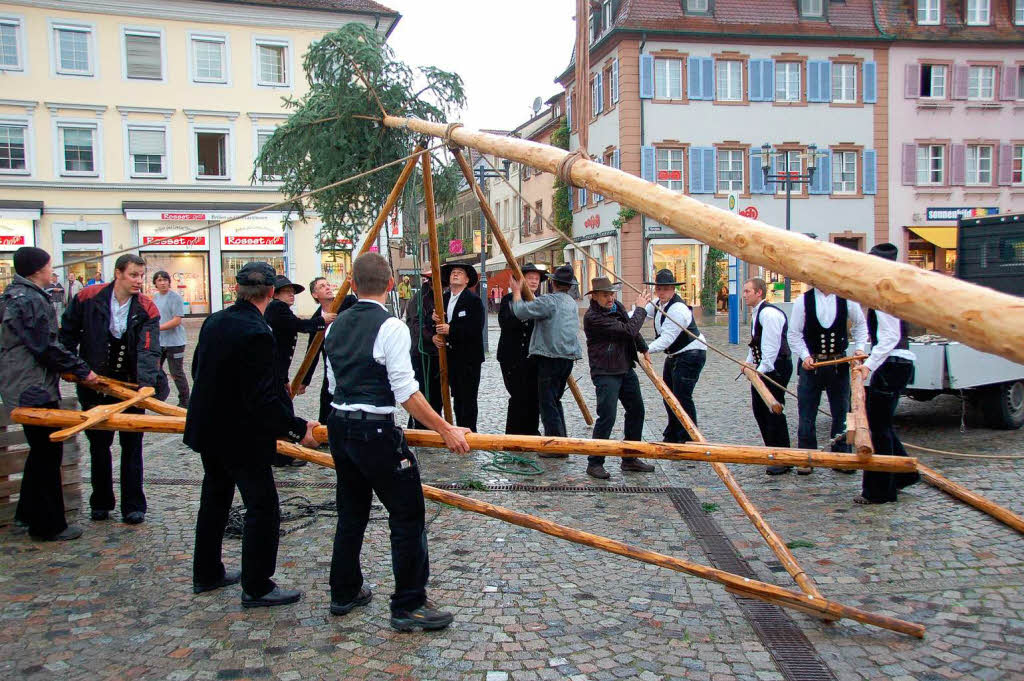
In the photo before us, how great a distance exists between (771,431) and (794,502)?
3.33ft

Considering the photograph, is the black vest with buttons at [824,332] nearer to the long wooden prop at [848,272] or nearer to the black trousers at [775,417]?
the black trousers at [775,417]

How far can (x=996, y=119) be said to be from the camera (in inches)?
1351

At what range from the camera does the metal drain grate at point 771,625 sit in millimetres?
3719

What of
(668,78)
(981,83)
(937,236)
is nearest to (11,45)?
(668,78)

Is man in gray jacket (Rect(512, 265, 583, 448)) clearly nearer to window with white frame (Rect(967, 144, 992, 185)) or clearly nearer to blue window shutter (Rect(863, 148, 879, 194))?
blue window shutter (Rect(863, 148, 879, 194))

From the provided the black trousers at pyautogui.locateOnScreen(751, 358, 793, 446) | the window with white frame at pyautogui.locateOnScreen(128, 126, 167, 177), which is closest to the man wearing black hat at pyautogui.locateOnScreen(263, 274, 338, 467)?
the black trousers at pyautogui.locateOnScreen(751, 358, 793, 446)

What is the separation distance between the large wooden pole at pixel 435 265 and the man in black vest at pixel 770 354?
2881mm

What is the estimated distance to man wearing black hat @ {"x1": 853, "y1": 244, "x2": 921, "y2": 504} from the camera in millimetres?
6270

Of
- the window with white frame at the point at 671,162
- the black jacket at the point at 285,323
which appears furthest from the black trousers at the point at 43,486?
the window with white frame at the point at 671,162

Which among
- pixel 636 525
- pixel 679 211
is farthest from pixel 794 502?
pixel 679 211

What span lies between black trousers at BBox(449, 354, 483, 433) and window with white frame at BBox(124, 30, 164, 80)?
92.5ft

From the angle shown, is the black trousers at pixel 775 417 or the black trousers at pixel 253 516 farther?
the black trousers at pixel 775 417

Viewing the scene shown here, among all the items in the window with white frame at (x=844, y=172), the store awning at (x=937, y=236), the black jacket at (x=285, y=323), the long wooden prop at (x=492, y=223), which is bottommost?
the black jacket at (x=285, y=323)

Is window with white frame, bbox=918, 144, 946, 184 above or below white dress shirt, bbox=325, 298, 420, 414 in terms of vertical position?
above
